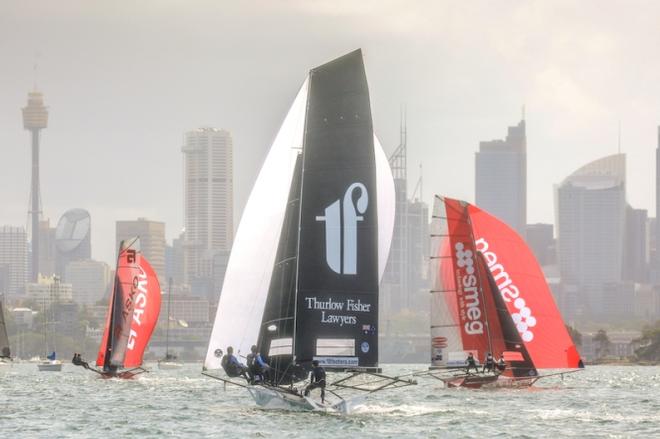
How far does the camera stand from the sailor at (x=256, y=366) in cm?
4231

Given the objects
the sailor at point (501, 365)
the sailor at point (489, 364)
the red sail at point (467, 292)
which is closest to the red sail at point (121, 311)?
the red sail at point (467, 292)

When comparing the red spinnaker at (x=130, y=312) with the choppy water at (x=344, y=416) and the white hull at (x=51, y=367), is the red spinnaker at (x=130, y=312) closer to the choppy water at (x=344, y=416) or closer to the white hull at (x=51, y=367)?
the choppy water at (x=344, y=416)

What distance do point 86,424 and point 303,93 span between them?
1103cm

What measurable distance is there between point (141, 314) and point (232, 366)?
30997 millimetres

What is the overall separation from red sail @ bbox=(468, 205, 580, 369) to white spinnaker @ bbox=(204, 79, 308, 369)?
18.0m

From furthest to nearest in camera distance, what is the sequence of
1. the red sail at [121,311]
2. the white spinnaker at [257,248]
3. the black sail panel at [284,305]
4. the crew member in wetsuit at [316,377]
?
the red sail at [121,311] → the white spinnaker at [257,248] → the black sail panel at [284,305] → the crew member in wetsuit at [316,377]

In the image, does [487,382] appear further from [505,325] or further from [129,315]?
[129,315]

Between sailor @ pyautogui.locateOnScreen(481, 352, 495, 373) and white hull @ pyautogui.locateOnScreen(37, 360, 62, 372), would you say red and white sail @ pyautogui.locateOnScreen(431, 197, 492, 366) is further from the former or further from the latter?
white hull @ pyautogui.locateOnScreen(37, 360, 62, 372)

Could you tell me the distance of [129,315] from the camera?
237ft

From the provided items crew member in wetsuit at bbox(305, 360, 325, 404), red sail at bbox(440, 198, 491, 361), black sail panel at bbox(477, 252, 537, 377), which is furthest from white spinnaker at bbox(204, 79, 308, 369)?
black sail panel at bbox(477, 252, 537, 377)

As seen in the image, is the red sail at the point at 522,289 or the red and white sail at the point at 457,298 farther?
the red sail at the point at 522,289

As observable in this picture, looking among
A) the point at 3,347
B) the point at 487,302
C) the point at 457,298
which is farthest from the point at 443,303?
the point at 3,347

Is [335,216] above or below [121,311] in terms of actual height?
above

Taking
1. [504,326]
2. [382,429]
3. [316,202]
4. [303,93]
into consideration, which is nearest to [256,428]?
[382,429]
